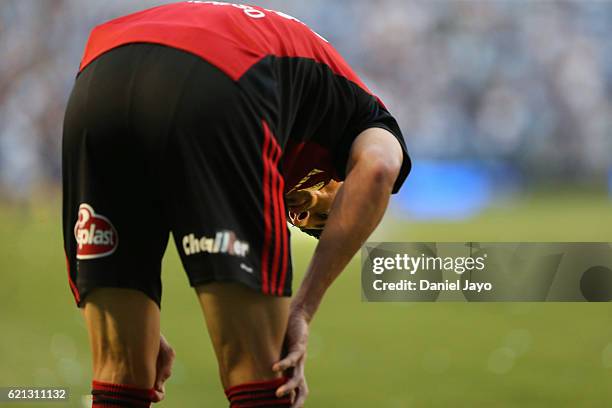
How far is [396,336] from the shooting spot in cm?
334

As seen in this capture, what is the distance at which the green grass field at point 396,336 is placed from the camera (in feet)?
10.1

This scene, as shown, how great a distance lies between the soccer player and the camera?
1051 mm

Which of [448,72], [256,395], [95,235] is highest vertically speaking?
[448,72]

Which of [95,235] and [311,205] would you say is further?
[311,205]

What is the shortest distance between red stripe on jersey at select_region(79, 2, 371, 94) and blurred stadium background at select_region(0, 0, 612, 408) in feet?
6.81

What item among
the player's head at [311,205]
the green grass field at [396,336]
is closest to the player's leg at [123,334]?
the player's head at [311,205]

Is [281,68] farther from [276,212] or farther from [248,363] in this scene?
[248,363]

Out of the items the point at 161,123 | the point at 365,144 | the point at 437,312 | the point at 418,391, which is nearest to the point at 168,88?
the point at 161,123

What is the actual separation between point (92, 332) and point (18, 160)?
2648 mm

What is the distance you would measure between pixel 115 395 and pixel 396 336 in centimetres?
226

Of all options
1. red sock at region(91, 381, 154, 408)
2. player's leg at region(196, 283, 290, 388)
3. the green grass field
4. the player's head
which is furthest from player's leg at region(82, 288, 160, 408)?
the green grass field

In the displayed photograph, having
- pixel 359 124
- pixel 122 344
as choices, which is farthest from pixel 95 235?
pixel 359 124

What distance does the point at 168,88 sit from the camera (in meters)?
1.06

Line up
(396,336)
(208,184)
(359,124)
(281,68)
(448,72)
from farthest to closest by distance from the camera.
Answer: (448,72)
(396,336)
(359,124)
(281,68)
(208,184)
